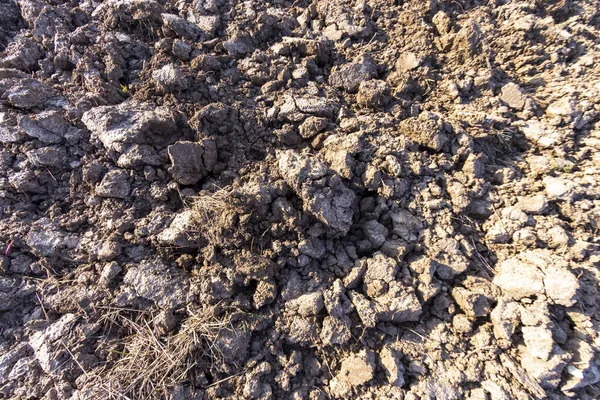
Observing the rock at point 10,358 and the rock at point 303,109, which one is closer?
the rock at point 10,358

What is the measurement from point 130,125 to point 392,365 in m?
2.46

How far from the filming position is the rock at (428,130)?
2270 millimetres

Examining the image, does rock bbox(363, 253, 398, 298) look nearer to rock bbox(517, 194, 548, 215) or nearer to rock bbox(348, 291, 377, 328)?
rock bbox(348, 291, 377, 328)

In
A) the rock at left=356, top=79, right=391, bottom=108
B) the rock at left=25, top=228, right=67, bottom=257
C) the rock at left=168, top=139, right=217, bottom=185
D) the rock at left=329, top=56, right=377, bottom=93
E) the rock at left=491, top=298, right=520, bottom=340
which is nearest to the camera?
the rock at left=491, top=298, right=520, bottom=340

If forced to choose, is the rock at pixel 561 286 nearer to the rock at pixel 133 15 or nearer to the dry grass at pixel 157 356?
the dry grass at pixel 157 356

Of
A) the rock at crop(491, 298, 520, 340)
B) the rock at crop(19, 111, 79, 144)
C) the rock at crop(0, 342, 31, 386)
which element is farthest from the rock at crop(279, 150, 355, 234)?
the rock at crop(0, 342, 31, 386)

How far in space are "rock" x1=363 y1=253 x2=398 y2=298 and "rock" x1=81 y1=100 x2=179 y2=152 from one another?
1.77 metres

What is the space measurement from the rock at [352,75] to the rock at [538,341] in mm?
2136

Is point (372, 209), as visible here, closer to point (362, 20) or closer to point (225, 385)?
point (225, 385)

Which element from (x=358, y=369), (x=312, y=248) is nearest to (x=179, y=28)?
(x=312, y=248)

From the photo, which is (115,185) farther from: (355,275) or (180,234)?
(355,275)

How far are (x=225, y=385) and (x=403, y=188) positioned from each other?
1.75m

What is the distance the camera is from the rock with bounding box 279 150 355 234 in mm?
2004

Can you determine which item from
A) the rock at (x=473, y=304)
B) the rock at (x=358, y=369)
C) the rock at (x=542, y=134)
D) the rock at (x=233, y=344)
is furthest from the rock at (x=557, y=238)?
the rock at (x=233, y=344)
